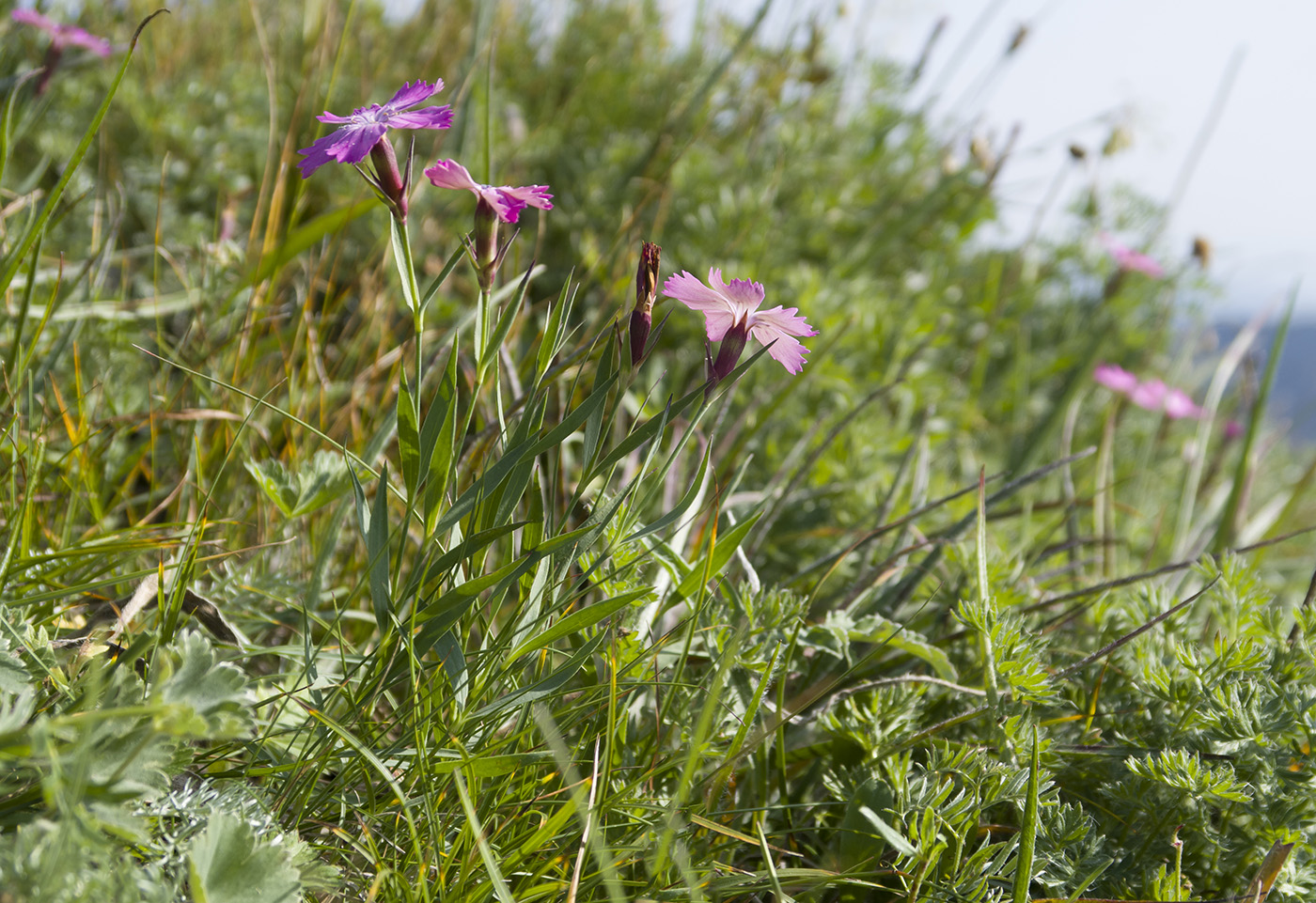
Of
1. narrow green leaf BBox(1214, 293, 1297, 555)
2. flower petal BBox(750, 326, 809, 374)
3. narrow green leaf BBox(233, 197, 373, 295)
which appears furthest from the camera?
narrow green leaf BBox(1214, 293, 1297, 555)

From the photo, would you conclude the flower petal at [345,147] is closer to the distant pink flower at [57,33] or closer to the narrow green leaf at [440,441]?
the narrow green leaf at [440,441]

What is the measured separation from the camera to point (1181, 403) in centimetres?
272

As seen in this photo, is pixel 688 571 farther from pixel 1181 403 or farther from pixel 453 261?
pixel 1181 403

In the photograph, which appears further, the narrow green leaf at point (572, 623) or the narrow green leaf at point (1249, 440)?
the narrow green leaf at point (1249, 440)

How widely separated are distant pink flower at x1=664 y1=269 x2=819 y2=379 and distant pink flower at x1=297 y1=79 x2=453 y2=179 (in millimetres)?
249

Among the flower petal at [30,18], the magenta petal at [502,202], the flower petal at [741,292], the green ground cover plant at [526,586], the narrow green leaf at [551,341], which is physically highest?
the magenta petal at [502,202]

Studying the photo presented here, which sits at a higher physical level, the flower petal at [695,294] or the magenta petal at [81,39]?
the flower petal at [695,294]

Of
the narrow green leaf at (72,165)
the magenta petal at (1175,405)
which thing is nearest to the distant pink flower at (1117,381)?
the magenta petal at (1175,405)

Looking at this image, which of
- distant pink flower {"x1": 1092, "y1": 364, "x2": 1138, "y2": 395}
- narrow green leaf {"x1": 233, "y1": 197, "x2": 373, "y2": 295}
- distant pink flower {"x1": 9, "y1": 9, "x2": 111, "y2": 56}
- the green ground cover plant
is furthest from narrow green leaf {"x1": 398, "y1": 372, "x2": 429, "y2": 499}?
distant pink flower {"x1": 1092, "y1": 364, "x2": 1138, "y2": 395}

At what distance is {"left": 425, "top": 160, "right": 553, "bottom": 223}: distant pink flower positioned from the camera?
2.40ft

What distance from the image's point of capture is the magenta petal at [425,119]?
2.33 feet

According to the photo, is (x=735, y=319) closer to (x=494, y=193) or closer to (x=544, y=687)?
(x=494, y=193)

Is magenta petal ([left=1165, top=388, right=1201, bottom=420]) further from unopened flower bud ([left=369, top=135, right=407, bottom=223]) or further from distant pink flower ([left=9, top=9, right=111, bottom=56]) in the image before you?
distant pink flower ([left=9, top=9, right=111, bottom=56])

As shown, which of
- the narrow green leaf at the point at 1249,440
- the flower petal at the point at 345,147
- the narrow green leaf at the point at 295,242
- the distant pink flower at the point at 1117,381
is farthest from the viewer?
the distant pink flower at the point at 1117,381
